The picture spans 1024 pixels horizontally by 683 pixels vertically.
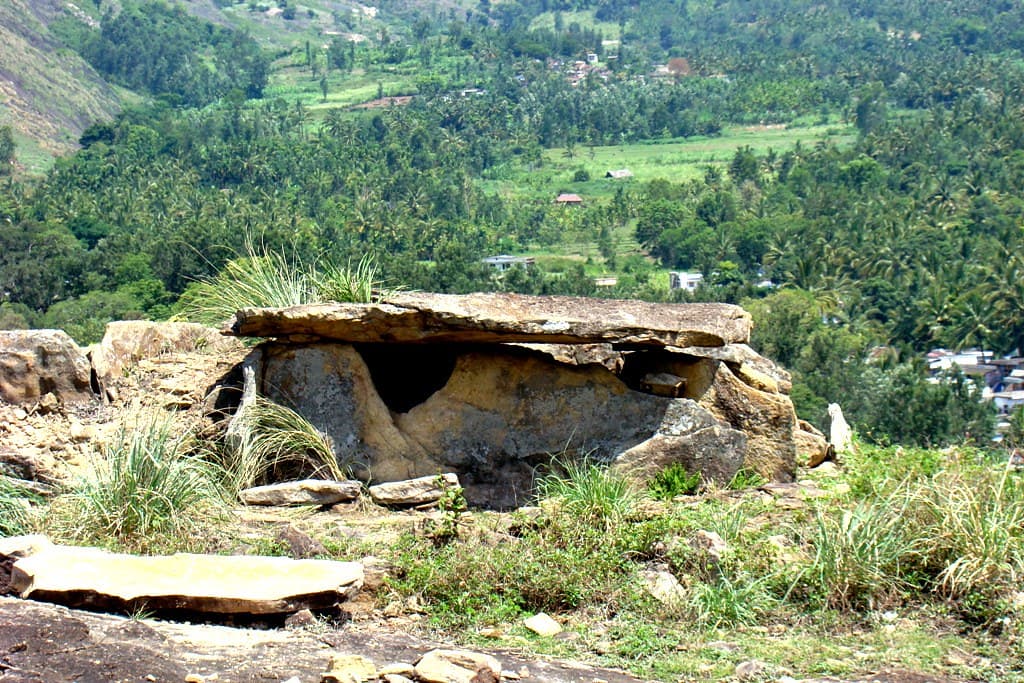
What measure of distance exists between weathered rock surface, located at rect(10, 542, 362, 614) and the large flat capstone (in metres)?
2.88

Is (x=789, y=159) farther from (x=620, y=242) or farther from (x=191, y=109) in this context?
(x=191, y=109)

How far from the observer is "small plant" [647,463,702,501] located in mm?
9672

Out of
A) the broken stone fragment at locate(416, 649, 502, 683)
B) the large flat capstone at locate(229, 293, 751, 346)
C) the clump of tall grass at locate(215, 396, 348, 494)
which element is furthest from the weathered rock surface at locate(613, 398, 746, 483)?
the broken stone fragment at locate(416, 649, 502, 683)

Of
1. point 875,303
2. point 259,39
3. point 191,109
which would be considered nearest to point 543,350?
point 875,303

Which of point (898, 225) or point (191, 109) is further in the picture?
point (191, 109)

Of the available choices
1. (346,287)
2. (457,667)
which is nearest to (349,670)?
(457,667)

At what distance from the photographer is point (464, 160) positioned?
4934 inches

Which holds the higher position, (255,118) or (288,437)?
(288,437)

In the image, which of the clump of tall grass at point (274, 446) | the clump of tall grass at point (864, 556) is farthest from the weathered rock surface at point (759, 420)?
Result: the clump of tall grass at point (274, 446)

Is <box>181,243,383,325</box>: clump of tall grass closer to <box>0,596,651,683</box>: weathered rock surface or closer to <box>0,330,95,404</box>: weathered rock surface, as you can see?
<box>0,330,95,404</box>: weathered rock surface

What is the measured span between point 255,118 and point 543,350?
422 feet

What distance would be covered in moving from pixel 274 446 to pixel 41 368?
173cm

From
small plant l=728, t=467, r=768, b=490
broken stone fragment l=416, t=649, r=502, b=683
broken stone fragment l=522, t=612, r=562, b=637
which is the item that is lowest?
small plant l=728, t=467, r=768, b=490

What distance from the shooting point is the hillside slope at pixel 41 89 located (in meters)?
126
